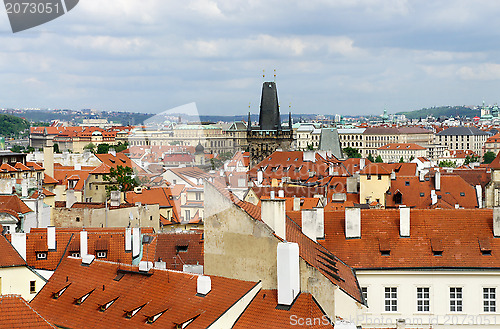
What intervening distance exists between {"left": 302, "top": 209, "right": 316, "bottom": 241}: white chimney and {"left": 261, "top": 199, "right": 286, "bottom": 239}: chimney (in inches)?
182

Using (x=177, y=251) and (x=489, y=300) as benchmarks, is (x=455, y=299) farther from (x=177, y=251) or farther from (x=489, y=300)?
(x=177, y=251)

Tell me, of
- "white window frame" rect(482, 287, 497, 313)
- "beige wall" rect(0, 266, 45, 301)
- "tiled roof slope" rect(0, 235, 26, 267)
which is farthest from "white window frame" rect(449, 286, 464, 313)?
"tiled roof slope" rect(0, 235, 26, 267)

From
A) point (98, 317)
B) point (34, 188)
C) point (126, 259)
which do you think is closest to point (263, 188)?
point (34, 188)

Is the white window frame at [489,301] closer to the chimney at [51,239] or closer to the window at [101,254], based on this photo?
the window at [101,254]

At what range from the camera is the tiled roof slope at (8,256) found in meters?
26.8

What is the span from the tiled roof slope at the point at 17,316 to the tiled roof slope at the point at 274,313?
15.2 feet

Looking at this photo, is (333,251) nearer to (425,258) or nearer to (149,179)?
(425,258)

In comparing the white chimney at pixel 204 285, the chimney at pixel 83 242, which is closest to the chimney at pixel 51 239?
the chimney at pixel 83 242

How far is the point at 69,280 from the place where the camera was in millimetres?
22844

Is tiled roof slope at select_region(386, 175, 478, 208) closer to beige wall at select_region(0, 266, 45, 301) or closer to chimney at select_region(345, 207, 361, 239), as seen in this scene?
chimney at select_region(345, 207, 361, 239)

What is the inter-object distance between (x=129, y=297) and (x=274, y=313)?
14.3ft

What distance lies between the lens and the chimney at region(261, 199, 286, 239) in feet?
68.0

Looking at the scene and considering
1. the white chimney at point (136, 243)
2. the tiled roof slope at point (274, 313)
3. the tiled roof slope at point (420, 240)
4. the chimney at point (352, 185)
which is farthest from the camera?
the chimney at point (352, 185)

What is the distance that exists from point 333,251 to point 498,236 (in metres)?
5.28
